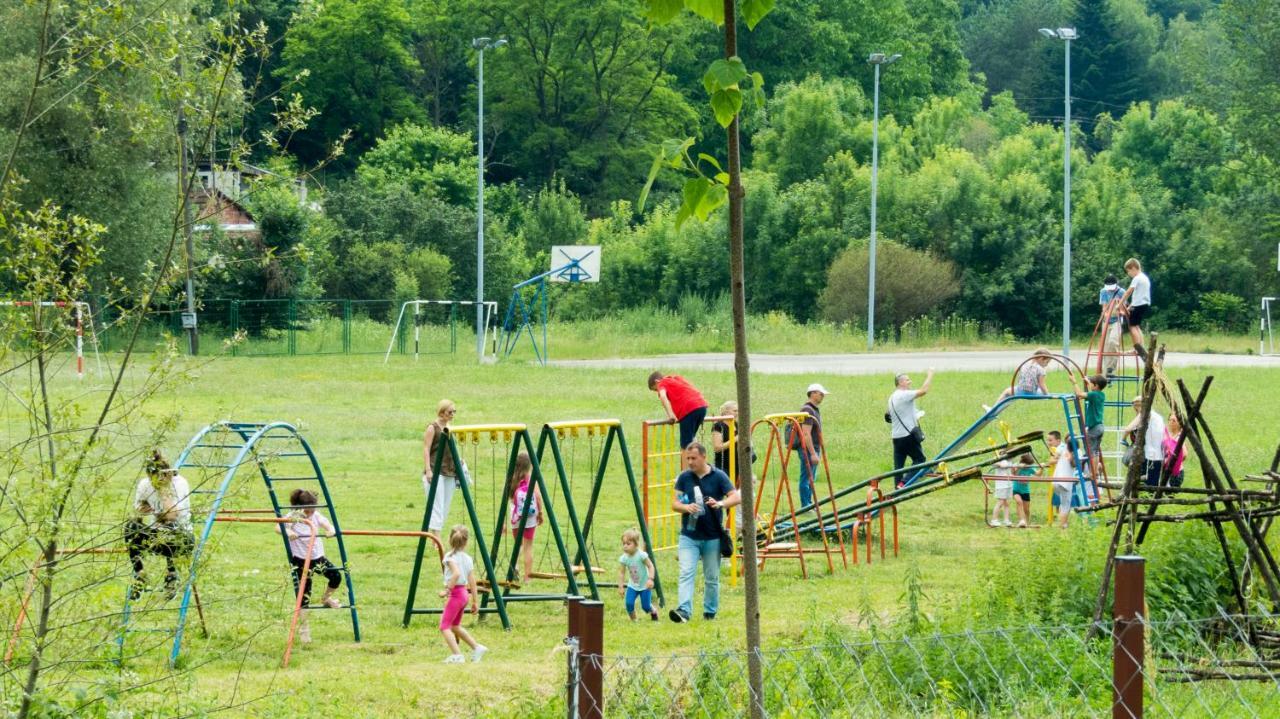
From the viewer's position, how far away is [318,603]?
41.3 ft

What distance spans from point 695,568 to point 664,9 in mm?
8026

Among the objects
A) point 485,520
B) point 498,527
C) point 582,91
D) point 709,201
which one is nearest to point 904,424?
point 485,520

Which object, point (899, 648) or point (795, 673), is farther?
point (899, 648)

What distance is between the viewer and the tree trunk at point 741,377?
15.4 feet

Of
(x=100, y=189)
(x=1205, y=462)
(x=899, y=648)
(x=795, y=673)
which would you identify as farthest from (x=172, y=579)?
(x=100, y=189)

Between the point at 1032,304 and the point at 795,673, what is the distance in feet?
Result: 160

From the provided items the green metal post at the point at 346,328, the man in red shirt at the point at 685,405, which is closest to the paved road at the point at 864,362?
the green metal post at the point at 346,328

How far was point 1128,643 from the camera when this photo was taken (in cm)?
514

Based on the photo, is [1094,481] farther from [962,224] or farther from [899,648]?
[962,224]

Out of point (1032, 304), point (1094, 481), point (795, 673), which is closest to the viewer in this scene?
point (795, 673)

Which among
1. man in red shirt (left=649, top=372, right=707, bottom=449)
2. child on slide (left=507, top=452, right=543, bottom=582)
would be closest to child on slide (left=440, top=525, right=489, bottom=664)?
child on slide (left=507, top=452, right=543, bottom=582)

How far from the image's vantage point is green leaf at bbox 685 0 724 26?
14.5 ft

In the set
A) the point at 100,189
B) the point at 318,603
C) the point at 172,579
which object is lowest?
the point at 318,603

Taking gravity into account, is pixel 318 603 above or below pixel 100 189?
below
